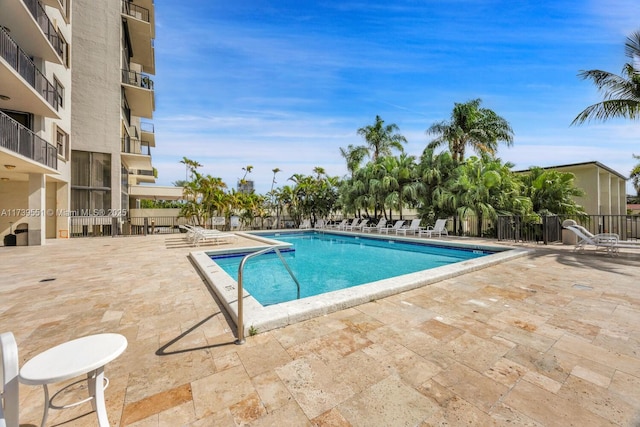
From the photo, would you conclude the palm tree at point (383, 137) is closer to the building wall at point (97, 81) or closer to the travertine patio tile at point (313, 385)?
the building wall at point (97, 81)

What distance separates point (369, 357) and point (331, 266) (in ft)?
21.9

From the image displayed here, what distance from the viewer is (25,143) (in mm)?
10656

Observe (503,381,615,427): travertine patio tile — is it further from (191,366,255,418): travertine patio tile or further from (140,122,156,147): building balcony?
(140,122,156,147): building balcony

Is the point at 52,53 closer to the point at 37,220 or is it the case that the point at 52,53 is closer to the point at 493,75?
the point at 37,220

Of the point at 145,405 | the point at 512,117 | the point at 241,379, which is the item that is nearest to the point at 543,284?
the point at 241,379

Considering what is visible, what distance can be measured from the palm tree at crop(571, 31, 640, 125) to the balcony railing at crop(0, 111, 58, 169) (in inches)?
855

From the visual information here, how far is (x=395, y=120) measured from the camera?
74.2ft

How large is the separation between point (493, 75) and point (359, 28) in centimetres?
769

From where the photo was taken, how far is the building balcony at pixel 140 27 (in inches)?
699

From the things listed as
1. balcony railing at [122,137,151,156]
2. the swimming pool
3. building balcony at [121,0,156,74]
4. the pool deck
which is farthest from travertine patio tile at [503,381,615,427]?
building balcony at [121,0,156,74]

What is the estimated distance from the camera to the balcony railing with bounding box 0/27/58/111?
9502mm

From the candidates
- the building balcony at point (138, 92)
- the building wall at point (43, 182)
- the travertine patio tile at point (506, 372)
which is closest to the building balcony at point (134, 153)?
the building wall at point (43, 182)

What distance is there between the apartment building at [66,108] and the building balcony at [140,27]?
7 centimetres

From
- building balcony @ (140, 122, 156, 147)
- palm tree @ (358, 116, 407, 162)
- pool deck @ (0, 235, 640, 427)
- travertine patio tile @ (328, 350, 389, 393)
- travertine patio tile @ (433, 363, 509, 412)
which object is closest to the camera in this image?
pool deck @ (0, 235, 640, 427)
